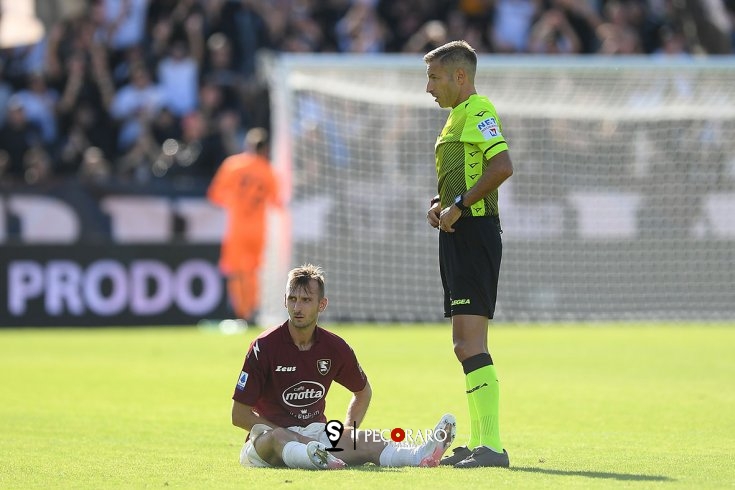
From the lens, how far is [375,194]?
60.1ft

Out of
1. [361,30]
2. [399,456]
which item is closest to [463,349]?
[399,456]

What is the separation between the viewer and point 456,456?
22.5 feet

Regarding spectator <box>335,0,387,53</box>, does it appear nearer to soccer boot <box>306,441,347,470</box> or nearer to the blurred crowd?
the blurred crowd

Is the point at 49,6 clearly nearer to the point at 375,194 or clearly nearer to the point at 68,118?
the point at 68,118

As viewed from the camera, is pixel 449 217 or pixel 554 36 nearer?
pixel 449 217

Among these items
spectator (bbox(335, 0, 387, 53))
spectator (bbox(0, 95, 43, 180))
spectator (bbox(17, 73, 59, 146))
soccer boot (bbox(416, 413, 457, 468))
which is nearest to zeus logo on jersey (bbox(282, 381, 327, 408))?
soccer boot (bbox(416, 413, 457, 468))

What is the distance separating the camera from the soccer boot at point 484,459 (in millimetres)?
6758

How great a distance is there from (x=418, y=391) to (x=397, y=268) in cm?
798

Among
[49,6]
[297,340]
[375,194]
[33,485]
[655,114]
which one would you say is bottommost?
[33,485]

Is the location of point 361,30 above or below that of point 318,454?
above

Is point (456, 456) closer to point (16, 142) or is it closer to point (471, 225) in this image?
point (471, 225)

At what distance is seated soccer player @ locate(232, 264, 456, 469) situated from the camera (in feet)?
22.0

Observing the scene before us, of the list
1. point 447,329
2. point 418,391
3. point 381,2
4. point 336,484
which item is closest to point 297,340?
point 336,484

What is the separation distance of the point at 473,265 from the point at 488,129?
720 mm
